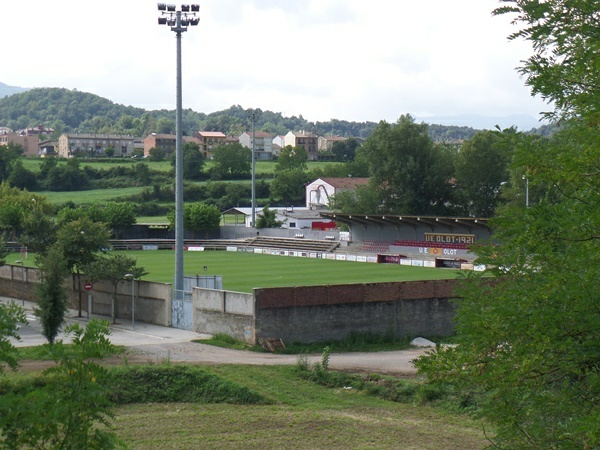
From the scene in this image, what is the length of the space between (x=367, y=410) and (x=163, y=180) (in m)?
119

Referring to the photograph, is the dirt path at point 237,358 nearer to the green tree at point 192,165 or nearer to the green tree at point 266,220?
the green tree at point 266,220

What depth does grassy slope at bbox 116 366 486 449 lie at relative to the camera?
19734mm

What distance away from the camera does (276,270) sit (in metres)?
59.5

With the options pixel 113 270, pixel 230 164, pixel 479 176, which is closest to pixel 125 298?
pixel 113 270

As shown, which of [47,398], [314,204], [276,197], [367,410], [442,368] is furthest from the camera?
[276,197]

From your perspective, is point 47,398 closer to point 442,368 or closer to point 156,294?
point 442,368

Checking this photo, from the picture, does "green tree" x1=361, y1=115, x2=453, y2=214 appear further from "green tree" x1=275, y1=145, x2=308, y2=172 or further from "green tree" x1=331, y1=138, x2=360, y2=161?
"green tree" x1=331, y1=138, x2=360, y2=161

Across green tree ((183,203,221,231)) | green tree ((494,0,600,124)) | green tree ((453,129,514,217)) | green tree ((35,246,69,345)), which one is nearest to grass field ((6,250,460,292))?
green tree ((183,203,221,231))

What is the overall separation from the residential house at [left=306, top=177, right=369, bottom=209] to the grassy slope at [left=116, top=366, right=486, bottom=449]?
8837 centimetres

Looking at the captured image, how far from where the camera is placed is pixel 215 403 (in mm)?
24500

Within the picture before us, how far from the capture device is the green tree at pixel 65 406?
787cm

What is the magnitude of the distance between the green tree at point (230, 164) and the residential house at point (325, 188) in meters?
27.6

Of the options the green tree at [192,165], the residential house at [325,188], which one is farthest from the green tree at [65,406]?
the green tree at [192,165]

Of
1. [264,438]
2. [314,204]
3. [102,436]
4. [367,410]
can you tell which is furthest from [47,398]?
[314,204]
